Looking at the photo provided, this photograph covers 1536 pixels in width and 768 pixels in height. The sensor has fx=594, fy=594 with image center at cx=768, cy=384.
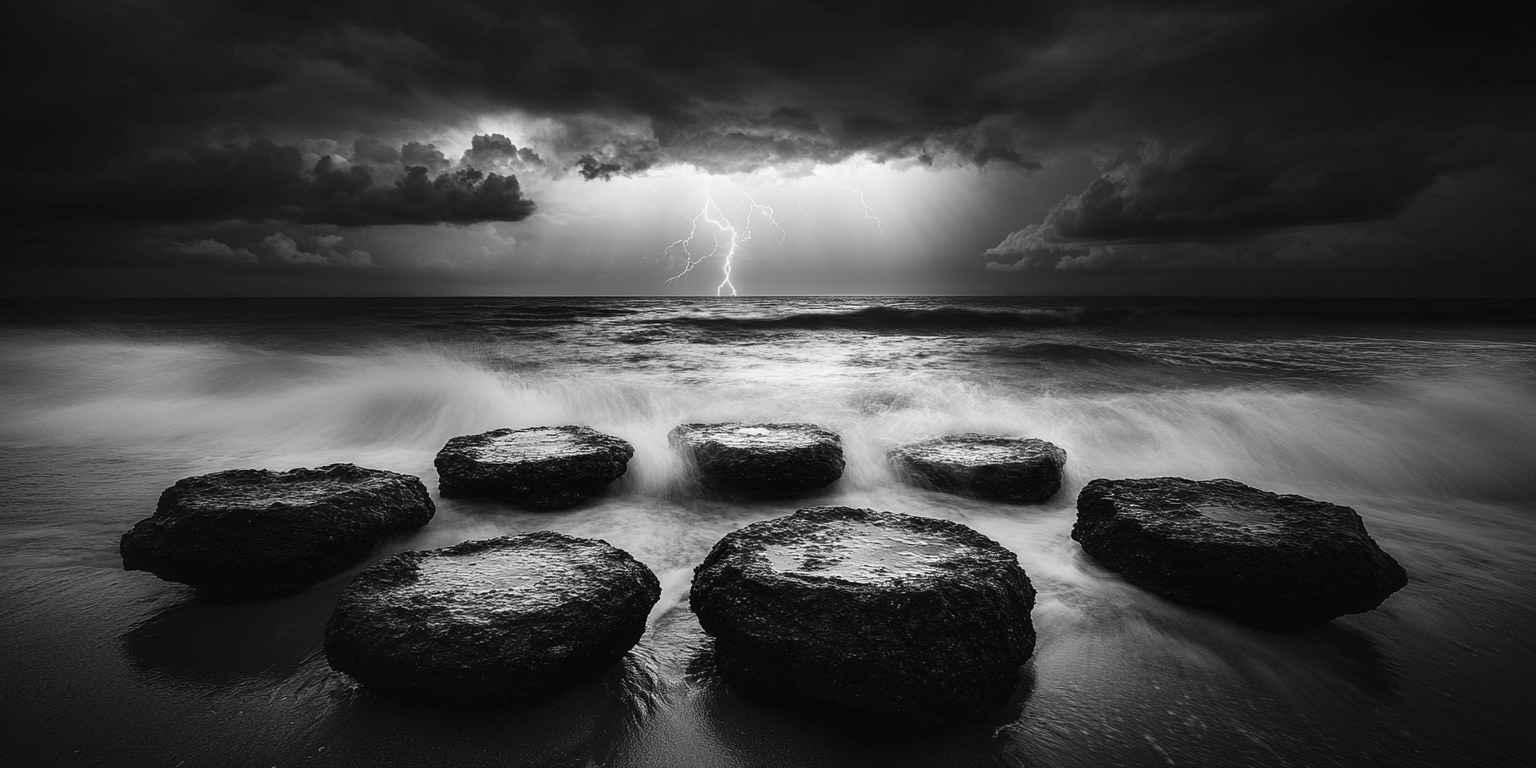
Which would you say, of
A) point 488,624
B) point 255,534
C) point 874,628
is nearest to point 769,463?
point 874,628

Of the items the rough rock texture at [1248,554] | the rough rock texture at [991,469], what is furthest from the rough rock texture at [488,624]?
the rough rock texture at [991,469]

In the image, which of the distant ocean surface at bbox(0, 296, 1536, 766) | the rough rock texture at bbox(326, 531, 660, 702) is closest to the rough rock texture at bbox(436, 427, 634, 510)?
the distant ocean surface at bbox(0, 296, 1536, 766)

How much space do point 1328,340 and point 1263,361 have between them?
26.4ft

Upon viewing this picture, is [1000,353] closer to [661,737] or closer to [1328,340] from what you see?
[1328,340]

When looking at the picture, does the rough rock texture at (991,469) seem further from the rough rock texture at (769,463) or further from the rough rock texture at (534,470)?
the rough rock texture at (534,470)

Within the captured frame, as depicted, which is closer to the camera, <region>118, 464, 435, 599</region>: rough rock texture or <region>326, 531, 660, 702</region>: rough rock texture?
<region>326, 531, 660, 702</region>: rough rock texture

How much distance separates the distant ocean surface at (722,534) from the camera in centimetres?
194

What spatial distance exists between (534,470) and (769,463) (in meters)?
1.60

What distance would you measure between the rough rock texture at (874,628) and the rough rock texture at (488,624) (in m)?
0.37

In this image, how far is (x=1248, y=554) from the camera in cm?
270

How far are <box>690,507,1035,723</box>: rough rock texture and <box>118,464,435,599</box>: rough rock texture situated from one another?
6.39 ft

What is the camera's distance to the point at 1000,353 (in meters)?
13.9

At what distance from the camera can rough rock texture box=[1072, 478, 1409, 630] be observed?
2609 millimetres

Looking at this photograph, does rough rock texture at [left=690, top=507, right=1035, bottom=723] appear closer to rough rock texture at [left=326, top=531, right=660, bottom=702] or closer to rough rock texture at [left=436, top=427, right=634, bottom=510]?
rough rock texture at [left=326, top=531, right=660, bottom=702]
